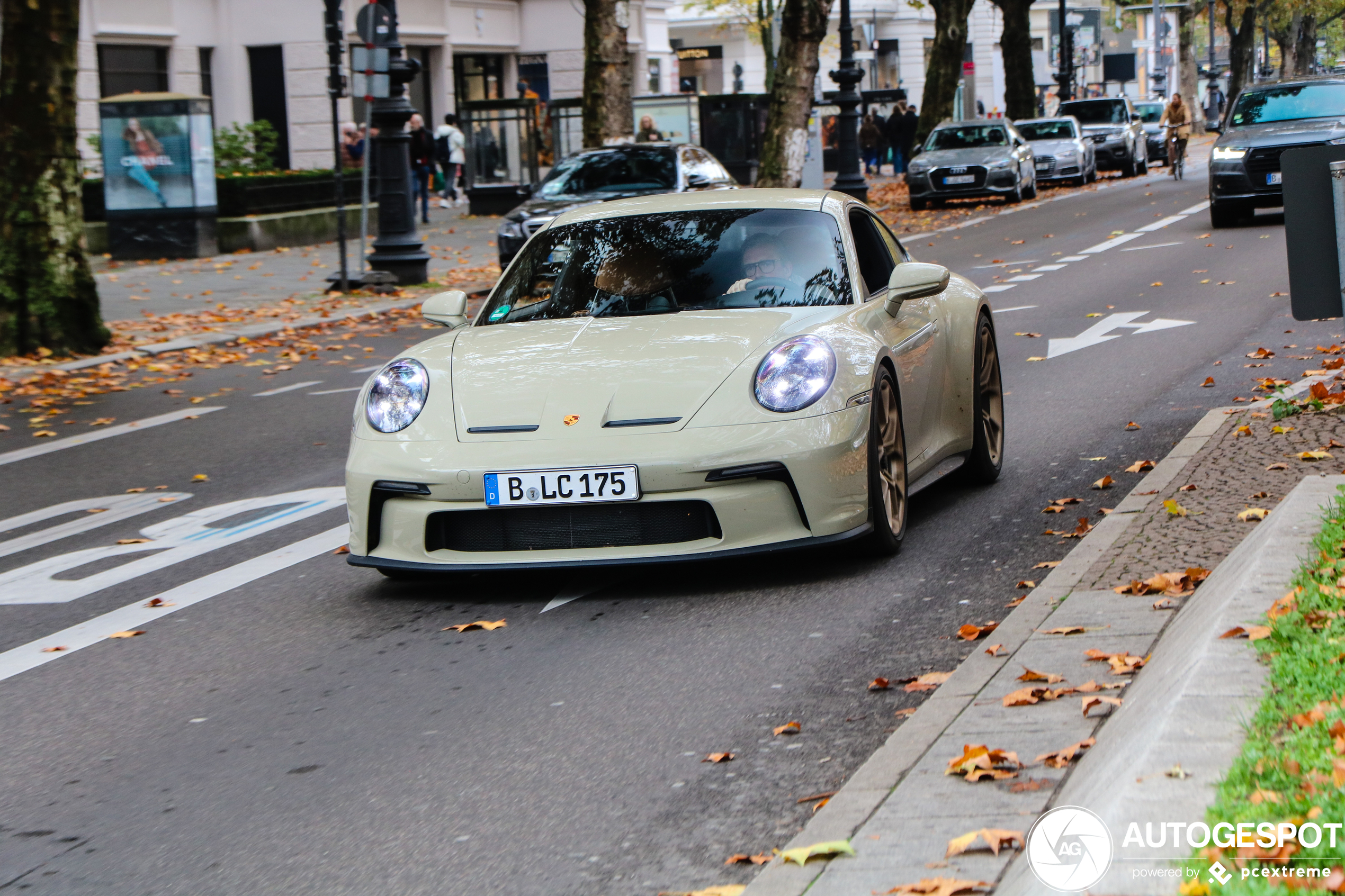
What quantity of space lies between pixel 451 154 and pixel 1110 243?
55.3 feet

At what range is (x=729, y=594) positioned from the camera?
5.98 metres

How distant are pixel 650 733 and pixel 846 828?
1024 mm

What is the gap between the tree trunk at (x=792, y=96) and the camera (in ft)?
93.5

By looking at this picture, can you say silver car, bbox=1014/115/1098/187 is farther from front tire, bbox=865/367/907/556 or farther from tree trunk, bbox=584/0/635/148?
front tire, bbox=865/367/907/556

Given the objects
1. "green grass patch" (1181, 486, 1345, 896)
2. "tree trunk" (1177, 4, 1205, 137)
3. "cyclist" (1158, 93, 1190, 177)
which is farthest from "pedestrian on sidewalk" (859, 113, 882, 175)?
"green grass patch" (1181, 486, 1345, 896)

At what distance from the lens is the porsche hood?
5824 mm

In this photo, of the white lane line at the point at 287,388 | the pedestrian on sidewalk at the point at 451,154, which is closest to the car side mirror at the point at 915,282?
the white lane line at the point at 287,388

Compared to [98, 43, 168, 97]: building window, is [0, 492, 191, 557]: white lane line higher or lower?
lower

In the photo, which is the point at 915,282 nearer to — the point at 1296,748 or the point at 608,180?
the point at 1296,748

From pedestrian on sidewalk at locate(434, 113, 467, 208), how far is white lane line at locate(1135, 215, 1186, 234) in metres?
13.9

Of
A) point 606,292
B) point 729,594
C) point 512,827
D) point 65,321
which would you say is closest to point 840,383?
point 729,594

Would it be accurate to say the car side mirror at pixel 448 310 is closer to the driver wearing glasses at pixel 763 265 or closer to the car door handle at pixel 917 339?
the driver wearing glasses at pixel 763 265

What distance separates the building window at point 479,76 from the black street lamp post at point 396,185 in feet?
77.2

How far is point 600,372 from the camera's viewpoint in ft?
19.8
